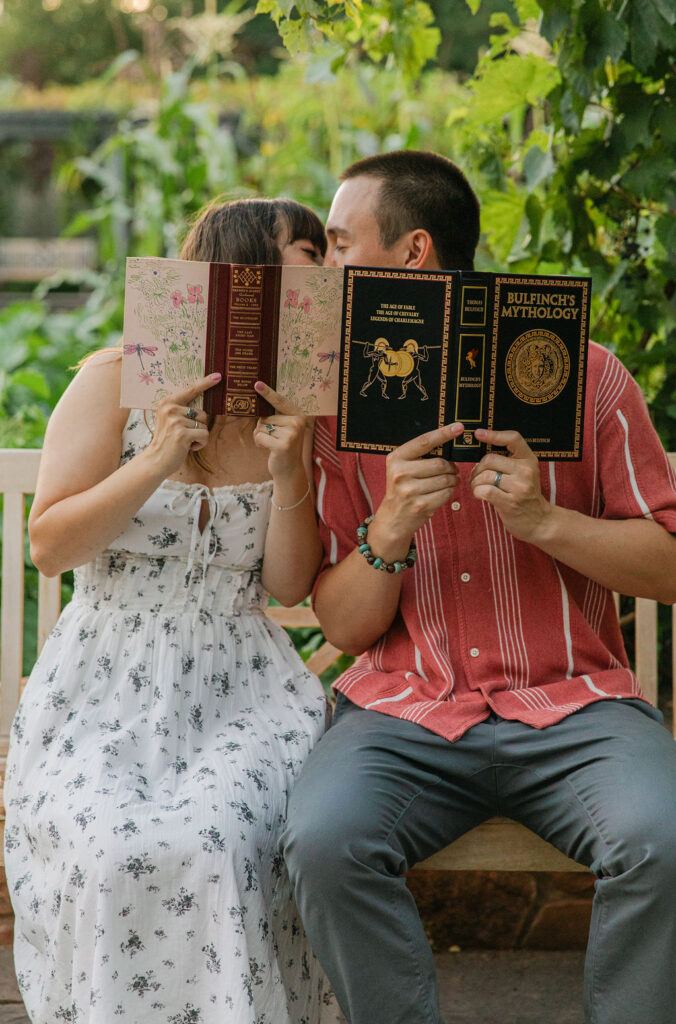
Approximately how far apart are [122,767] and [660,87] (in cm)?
207

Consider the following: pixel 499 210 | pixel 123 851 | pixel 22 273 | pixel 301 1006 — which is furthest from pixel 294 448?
pixel 22 273

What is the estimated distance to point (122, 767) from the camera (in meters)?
2.00

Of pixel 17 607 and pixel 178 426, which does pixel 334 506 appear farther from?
pixel 17 607

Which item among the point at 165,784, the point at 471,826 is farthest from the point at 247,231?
the point at 471,826

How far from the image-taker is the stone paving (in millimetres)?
2541

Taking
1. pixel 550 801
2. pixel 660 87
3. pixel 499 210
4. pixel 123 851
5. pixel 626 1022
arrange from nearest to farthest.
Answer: pixel 626 1022, pixel 123 851, pixel 550 801, pixel 660 87, pixel 499 210

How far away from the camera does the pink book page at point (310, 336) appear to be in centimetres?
195

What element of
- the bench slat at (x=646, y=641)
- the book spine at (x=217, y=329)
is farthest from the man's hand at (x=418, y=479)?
the bench slat at (x=646, y=641)

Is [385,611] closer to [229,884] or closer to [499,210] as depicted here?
[229,884]

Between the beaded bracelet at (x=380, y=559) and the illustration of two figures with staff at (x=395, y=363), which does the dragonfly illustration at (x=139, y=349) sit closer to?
the illustration of two figures with staff at (x=395, y=363)

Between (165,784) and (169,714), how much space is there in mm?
165

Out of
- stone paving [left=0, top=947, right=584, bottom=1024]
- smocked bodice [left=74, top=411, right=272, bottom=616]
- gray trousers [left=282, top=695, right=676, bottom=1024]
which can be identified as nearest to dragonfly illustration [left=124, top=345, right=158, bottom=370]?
smocked bodice [left=74, top=411, right=272, bottom=616]

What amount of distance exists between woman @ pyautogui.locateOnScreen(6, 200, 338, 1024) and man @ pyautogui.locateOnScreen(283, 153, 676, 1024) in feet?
0.36

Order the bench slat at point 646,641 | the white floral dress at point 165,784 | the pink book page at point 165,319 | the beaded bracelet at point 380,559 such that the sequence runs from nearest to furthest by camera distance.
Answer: the white floral dress at point 165,784 → the pink book page at point 165,319 → the beaded bracelet at point 380,559 → the bench slat at point 646,641
